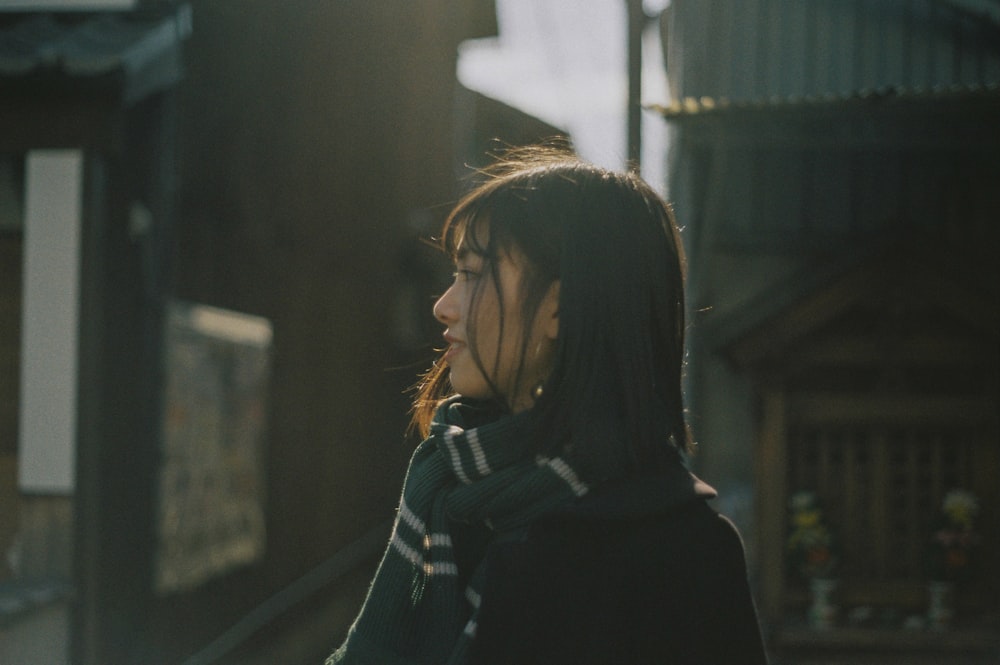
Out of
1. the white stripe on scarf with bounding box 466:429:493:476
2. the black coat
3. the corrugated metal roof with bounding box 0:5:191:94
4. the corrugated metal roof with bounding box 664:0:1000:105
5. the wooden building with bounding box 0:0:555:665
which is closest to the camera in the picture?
the black coat

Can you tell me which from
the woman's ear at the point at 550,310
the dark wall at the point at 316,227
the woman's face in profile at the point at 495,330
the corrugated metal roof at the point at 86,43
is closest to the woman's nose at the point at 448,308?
the woman's face in profile at the point at 495,330

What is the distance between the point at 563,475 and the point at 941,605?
18.5 feet

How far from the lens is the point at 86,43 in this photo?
187 inches

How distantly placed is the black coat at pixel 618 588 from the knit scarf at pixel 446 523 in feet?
0.15

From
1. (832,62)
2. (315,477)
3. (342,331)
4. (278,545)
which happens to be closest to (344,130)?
(342,331)

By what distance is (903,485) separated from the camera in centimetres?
678

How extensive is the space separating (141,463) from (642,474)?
189 inches

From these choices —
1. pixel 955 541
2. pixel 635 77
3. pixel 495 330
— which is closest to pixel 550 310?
pixel 495 330

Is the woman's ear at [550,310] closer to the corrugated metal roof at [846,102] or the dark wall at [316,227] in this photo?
the corrugated metal roof at [846,102]

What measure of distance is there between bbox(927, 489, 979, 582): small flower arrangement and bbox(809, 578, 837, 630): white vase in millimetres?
584

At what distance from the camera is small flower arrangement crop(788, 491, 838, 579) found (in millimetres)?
6617

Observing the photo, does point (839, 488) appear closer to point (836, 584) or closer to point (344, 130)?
point (836, 584)

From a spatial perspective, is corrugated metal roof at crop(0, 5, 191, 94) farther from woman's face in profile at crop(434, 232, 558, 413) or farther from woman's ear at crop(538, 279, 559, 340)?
woman's ear at crop(538, 279, 559, 340)

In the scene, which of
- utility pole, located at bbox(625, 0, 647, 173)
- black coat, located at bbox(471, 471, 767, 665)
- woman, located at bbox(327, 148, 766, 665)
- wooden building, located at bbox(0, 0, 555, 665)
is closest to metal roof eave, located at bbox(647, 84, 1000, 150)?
utility pole, located at bbox(625, 0, 647, 173)
